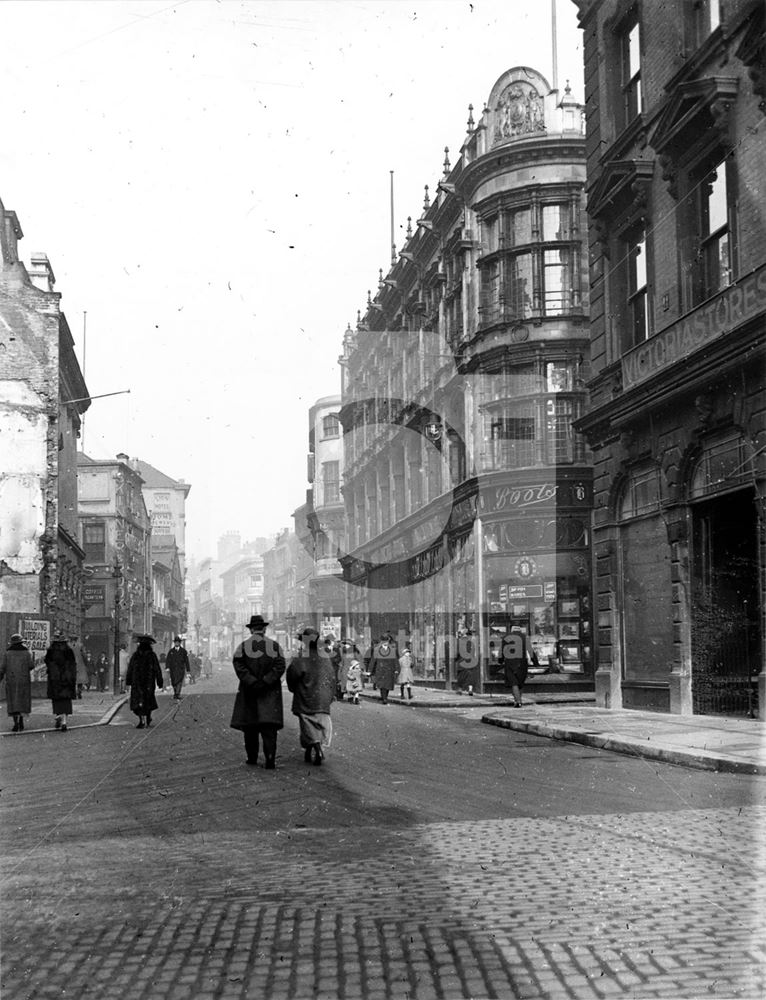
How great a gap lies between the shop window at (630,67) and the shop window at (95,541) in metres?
53.6

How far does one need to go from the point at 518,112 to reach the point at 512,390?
8348 millimetres

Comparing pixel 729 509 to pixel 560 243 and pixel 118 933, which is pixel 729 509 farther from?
pixel 560 243

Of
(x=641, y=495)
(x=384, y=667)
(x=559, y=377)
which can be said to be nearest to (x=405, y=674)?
(x=384, y=667)

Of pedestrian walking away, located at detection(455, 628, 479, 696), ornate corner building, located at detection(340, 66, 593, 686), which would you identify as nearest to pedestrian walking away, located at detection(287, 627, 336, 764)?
ornate corner building, located at detection(340, 66, 593, 686)

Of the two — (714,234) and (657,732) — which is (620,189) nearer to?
(714,234)

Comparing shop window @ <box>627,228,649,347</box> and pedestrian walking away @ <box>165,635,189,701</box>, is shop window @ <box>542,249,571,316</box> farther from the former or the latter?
pedestrian walking away @ <box>165,635,189,701</box>

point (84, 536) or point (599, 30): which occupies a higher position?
point (599, 30)

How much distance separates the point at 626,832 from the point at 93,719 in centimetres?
1771

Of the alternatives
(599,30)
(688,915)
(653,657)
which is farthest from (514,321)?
(688,915)

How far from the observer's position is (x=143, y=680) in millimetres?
21250

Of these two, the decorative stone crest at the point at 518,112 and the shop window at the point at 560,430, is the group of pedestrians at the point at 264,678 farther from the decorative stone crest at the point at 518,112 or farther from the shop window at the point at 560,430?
the decorative stone crest at the point at 518,112

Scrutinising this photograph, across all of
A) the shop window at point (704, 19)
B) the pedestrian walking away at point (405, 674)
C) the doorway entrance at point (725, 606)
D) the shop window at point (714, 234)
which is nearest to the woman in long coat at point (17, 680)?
the doorway entrance at point (725, 606)

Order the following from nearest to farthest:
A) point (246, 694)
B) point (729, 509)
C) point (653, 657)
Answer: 1. point (246, 694)
2. point (729, 509)
3. point (653, 657)

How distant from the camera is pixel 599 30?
76.2 feet
